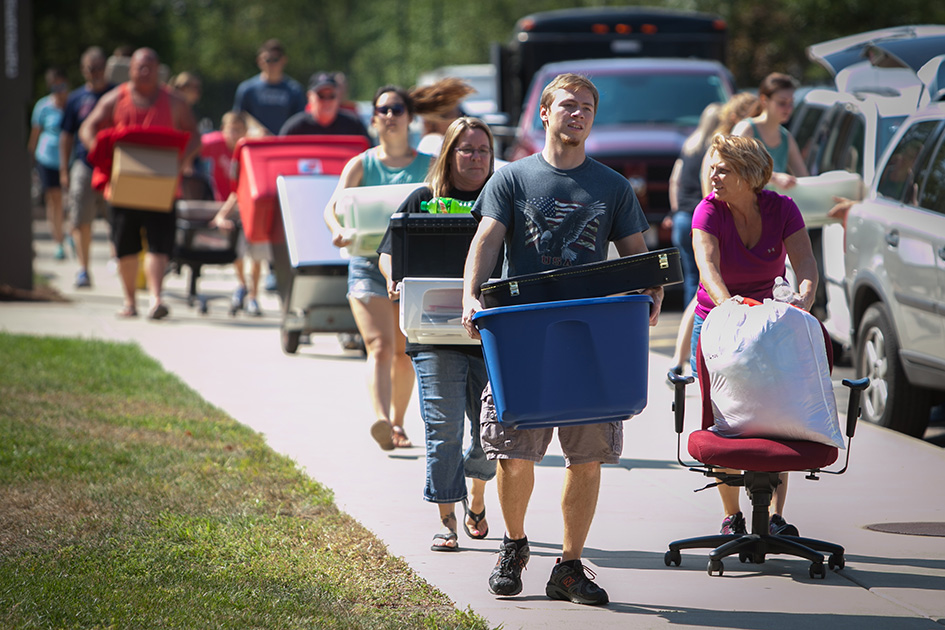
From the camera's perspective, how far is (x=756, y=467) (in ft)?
17.0

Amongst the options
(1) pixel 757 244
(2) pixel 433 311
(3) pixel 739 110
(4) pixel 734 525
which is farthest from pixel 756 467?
(3) pixel 739 110

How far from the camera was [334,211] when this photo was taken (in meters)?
7.57

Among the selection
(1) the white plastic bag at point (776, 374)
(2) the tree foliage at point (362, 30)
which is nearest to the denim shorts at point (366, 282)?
(1) the white plastic bag at point (776, 374)

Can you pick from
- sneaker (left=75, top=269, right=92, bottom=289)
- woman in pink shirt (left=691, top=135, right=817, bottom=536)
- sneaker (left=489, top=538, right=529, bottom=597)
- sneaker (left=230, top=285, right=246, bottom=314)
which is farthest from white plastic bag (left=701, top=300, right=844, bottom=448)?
sneaker (left=75, top=269, right=92, bottom=289)

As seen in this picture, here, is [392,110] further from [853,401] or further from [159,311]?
[159,311]

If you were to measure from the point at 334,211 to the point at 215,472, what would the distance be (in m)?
1.57

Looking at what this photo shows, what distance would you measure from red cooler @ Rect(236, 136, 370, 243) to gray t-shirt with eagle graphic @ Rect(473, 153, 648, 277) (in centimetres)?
606

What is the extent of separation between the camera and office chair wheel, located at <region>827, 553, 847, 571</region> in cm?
540

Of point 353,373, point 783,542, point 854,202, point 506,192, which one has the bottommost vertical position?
point 353,373

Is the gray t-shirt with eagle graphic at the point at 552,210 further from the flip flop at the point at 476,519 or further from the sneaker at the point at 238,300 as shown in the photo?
the sneaker at the point at 238,300

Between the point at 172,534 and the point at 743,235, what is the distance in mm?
2677

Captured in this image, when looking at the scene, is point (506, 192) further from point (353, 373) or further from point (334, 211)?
point (353, 373)

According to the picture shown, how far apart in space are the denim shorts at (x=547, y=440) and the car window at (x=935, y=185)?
11.8 ft

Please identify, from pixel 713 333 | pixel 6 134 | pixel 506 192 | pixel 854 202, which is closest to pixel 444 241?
pixel 506 192
